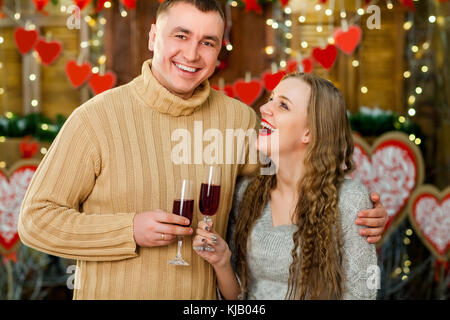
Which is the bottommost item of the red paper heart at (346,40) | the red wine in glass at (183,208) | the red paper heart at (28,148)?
the red wine in glass at (183,208)

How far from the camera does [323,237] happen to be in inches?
71.2

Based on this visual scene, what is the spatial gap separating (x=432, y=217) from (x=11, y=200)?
8.37ft

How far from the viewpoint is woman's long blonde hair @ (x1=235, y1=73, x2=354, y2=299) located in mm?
1805

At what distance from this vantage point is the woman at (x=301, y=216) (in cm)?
180

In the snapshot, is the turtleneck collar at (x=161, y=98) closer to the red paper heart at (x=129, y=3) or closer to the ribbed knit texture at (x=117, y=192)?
the ribbed knit texture at (x=117, y=192)

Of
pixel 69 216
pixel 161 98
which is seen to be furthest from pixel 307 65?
pixel 69 216

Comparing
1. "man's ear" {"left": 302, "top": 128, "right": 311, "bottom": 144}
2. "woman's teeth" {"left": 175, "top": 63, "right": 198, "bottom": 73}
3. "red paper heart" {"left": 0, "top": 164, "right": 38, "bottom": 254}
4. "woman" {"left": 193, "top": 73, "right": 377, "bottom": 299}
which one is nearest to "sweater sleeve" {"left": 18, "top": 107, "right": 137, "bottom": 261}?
"woman" {"left": 193, "top": 73, "right": 377, "bottom": 299}

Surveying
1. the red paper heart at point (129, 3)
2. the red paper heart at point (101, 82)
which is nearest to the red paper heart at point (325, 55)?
the red paper heart at point (129, 3)

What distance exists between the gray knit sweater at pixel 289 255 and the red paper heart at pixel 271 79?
4.90ft

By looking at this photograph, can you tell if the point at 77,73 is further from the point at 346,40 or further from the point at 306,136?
the point at 306,136

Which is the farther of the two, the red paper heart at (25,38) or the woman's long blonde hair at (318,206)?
the red paper heart at (25,38)
